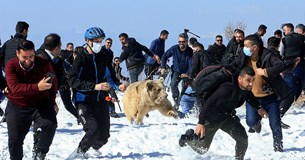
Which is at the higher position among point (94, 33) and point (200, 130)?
point (94, 33)

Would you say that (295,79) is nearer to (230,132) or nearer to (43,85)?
(230,132)

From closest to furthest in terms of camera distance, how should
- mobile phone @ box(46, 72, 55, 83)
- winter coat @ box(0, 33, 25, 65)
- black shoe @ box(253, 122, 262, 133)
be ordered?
mobile phone @ box(46, 72, 55, 83), winter coat @ box(0, 33, 25, 65), black shoe @ box(253, 122, 262, 133)

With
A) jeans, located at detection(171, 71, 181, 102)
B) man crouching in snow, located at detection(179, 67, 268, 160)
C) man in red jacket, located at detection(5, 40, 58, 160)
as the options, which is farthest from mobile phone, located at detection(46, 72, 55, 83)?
jeans, located at detection(171, 71, 181, 102)

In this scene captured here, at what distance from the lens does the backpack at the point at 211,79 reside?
22.1ft

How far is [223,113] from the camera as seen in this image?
22.5 feet

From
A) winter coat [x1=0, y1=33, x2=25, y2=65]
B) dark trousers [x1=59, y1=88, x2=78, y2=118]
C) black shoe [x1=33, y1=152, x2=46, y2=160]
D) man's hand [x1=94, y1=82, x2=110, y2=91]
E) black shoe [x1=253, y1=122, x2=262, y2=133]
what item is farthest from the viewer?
dark trousers [x1=59, y1=88, x2=78, y2=118]

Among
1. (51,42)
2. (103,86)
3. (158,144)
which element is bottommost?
(158,144)

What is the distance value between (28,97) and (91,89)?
1068 millimetres

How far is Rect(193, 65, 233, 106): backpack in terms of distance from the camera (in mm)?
6723

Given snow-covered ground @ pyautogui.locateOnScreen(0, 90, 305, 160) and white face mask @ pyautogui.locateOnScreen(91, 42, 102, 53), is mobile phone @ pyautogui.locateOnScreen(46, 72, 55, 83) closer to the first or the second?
white face mask @ pyautogui.locateOnScreen(91, 42, 102, 53)

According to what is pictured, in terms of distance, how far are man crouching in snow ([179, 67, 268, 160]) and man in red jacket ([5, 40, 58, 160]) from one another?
5.40 feet

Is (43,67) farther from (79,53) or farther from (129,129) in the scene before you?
(129,129)

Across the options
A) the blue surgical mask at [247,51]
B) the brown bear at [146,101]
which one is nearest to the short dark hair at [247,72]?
the blue surgical mask at [247,51]

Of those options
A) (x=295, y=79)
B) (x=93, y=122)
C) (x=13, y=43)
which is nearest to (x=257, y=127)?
(x=295, y=79)
